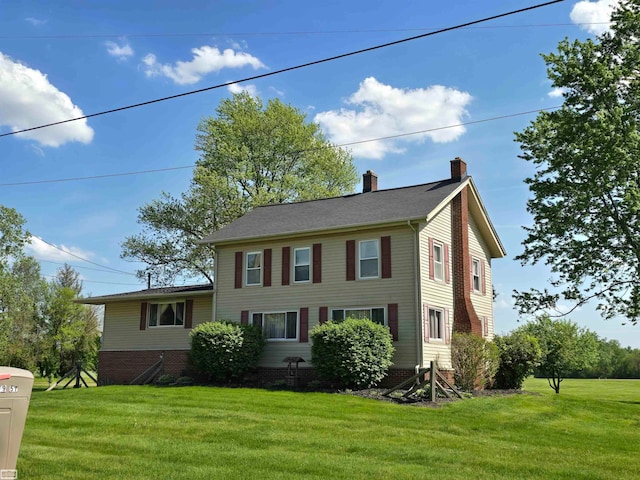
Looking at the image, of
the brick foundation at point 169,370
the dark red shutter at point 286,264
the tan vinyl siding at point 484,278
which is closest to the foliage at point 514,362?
the tan vinyl siding at point 484,278

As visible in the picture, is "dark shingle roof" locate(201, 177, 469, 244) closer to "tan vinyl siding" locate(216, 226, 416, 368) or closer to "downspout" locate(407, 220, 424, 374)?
"tan vinyl siding" locate(216, 226, 416, 368)

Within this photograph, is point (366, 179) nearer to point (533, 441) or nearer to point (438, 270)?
point (438, 270)

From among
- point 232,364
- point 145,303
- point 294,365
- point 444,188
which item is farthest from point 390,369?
point 145,303

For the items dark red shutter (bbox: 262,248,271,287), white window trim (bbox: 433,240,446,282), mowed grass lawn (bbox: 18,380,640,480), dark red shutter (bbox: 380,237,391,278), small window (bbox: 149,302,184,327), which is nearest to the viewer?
mowed grass lawn (bbox: 18,380,640,480)

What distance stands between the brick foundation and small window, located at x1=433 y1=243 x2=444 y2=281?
3.43 meters

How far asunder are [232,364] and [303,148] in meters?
20.4

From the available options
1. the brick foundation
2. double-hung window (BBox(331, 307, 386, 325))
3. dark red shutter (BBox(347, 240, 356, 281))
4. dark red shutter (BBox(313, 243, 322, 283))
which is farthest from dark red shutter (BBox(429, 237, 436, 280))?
dark red shutter (BBox(313, 243, 322, 283))

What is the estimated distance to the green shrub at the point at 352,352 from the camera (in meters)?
19.6

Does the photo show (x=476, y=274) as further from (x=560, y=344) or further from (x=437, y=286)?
(x=560, y=344)

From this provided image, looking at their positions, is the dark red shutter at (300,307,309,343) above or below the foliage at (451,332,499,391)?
above

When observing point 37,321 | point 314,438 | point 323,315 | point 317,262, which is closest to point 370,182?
point 317,262

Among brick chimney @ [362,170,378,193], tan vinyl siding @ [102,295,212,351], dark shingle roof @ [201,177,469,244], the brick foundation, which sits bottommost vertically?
the brick foundation

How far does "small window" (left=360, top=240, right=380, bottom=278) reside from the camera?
2219 centimetres

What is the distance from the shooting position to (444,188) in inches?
957
